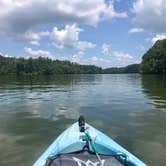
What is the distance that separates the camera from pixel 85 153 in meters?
5.40

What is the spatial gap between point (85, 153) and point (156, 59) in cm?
9318

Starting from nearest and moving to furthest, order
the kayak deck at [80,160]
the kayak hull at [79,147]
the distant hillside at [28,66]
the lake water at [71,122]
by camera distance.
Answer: the kayak deck at [80,160] < the kayak hull at [79,147] < the lake water at [71,122] < the distant hillside at [28,66]

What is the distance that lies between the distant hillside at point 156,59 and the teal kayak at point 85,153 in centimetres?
8484

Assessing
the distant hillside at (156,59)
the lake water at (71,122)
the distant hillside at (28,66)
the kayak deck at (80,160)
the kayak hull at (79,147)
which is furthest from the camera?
the distant hillside at (28,66)

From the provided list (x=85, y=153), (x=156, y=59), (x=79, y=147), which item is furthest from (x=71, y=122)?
(x=156, y=59)

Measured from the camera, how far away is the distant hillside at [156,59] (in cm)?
8912

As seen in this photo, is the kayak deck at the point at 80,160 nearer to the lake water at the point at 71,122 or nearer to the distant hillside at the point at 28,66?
the lake water at the point at 71,122

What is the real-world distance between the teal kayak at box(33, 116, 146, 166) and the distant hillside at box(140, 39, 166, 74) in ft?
278

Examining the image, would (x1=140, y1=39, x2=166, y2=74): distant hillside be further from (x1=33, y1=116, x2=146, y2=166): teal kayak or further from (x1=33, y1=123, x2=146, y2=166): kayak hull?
(x1=33, y1=116, x2=146, y2=166): teal kayak

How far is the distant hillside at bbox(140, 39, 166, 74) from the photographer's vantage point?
89.1 m

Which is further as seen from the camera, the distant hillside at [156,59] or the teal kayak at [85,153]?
the distant hillside at [156,59]

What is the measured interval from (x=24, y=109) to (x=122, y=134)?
293 inches

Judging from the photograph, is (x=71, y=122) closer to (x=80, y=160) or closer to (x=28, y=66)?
(x=80, y=160)

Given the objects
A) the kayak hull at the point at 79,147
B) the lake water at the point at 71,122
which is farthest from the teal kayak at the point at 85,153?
the lake water at the point at 71,122
